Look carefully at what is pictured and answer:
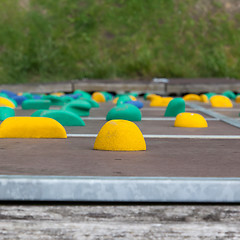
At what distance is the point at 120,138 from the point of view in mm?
2889

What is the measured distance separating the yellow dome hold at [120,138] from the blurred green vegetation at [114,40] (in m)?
16.9

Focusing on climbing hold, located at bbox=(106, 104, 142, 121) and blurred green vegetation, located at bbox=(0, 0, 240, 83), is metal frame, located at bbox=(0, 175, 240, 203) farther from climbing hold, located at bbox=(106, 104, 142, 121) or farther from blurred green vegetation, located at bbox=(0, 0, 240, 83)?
blurred green vegetation, located at bbox=(0, 0, 240, 83)

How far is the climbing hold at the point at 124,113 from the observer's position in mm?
4718

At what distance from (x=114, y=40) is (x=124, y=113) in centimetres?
1892

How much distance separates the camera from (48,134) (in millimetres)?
3457

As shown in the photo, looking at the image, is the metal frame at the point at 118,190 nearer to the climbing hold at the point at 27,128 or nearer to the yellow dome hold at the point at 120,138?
the yellow dome hold at the point at 120,138

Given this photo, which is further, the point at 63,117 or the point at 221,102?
the point at 221,102

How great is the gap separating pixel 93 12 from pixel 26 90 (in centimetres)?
1287

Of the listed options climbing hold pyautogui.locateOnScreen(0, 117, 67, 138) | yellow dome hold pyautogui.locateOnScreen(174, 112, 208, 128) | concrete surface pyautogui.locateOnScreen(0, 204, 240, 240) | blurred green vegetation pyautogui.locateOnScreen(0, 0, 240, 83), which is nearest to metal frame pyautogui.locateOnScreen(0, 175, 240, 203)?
concrete surface pyautogui.locateOnScreen(0, 204, 240, 240)

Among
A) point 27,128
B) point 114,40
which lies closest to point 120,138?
point 27,128

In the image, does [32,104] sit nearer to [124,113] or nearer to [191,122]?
[124,113]

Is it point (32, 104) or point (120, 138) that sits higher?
point (120, 138)

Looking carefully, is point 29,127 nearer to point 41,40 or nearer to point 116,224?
point 116,224

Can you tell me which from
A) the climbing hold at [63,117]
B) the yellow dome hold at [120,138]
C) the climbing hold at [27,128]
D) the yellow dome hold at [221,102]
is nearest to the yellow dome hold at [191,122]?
the climbing hold at [63,117]
